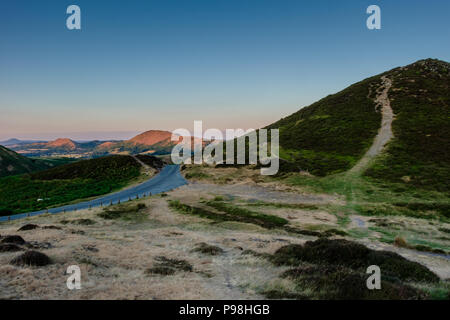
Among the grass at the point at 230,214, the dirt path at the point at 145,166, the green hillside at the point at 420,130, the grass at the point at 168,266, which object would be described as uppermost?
the green hillside at the point at 420,130

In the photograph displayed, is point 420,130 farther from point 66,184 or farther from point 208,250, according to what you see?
point 66,184

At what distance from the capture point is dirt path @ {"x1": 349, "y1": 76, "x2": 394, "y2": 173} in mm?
65881

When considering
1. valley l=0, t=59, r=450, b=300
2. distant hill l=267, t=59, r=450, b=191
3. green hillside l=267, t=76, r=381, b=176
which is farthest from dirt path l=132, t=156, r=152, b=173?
distant hill l=267, t=59, r=450, b=191

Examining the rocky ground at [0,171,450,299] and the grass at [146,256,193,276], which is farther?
the grass at [146,256,193,276]

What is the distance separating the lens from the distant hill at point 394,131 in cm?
5938

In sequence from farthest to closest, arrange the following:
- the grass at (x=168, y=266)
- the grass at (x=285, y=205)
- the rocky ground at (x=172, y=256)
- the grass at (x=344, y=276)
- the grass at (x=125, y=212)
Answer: the grass at (x=285, y=205) < the grass at (x=125, y=212) < the grass at (x=168, y=266) < the rocky ground at (x=172, y=256) < the grass at (x=344, y=276)

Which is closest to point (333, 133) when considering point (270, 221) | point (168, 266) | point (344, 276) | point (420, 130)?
point (420, 130)

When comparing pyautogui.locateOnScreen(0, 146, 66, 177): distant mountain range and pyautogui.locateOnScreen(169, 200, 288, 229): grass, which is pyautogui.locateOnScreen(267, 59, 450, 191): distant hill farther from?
pyautogui.locateOnScreen(0, 146, 66, 177): distant mountain range

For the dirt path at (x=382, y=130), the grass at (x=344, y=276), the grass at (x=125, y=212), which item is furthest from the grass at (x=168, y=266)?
the dirt path at (x=382, y=130)

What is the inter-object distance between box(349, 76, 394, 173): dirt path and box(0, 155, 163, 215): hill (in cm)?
6553

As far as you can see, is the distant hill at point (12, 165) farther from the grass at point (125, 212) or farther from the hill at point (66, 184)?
the grass at point (125, 212)

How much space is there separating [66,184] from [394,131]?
334 ft
